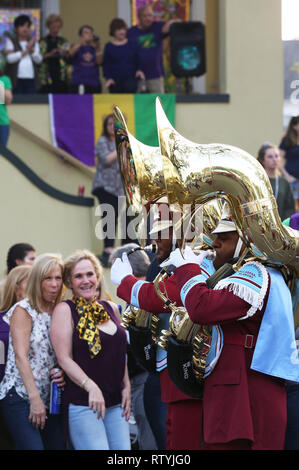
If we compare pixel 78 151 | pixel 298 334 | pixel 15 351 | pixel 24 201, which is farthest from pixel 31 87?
pixel 298 334

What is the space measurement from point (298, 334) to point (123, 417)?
4.23 feet

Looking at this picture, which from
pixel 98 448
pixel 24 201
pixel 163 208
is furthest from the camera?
pixel 24 201

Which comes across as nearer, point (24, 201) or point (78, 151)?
point (24, 201)

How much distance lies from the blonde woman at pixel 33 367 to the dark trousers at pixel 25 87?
5087 mm

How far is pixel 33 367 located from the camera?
5.64 metres

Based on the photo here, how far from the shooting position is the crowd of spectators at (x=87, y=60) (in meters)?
10.3

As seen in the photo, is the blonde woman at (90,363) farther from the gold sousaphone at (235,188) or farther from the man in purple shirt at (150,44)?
the man in purple shirt at (150,44)

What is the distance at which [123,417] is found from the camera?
18.5 ft

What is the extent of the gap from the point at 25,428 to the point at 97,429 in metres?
0.44

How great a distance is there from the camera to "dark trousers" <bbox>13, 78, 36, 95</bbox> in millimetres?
10484

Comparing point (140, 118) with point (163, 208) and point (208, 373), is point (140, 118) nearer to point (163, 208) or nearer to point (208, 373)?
point (163, 208)

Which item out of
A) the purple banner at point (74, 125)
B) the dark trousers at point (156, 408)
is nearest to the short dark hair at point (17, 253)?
the dark trousers at point (156, 408)

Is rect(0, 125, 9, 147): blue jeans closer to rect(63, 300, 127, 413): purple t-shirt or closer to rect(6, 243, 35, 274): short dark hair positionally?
rect(6, 243, 35, 274): short dark hair

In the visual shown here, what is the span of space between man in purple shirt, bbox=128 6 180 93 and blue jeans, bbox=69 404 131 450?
18.4 feet
